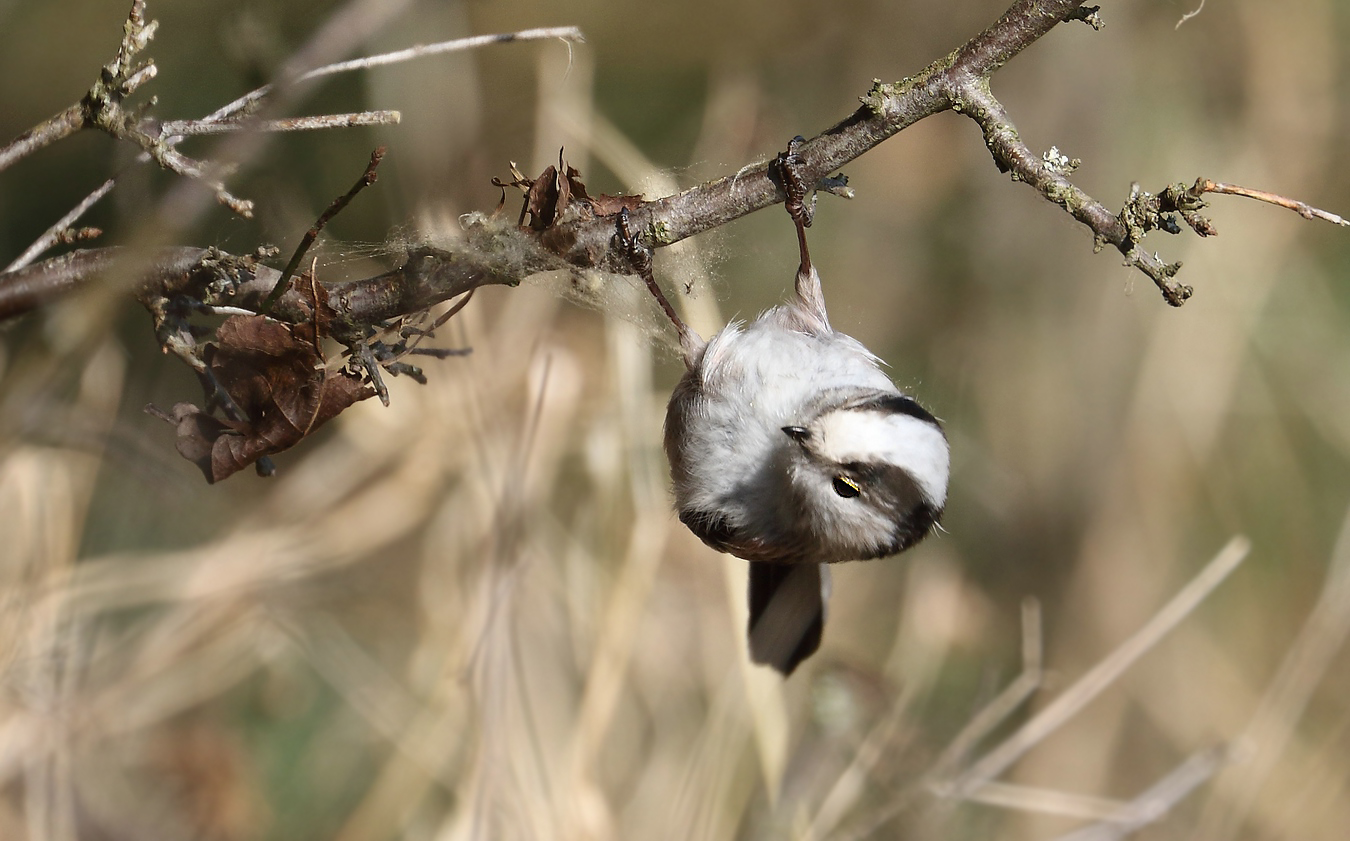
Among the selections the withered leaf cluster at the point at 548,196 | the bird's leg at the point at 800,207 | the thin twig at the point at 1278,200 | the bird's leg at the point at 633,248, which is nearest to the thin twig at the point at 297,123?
the withered leaf cluster at the point at 548,196

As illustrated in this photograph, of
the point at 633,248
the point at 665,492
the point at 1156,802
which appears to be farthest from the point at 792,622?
the point at 633,248

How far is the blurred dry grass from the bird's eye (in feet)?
1.29

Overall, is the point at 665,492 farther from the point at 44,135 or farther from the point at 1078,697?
the point at 44,135

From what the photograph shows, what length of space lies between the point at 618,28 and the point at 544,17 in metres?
0.30

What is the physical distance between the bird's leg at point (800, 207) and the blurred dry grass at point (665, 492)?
147 millimetres

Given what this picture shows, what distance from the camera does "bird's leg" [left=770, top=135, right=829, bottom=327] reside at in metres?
1.24

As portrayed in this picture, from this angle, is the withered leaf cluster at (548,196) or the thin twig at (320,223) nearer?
the thin twig at (320,223)

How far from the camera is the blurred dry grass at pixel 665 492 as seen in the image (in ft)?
7.15

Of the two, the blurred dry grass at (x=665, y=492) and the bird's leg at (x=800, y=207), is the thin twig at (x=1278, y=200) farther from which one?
the blurred dry grass at (x=665, y=492)

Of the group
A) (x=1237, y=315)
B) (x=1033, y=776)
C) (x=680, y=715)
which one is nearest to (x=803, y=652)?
(x=680, y=715)

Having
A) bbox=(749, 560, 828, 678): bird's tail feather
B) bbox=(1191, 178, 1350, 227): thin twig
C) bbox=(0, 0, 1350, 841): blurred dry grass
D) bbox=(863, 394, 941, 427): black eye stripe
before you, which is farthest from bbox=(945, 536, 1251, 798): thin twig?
bbox=(1191, 178, 1350, 227): thin twig

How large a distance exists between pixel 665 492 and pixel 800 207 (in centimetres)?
124

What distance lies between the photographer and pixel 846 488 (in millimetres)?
1549

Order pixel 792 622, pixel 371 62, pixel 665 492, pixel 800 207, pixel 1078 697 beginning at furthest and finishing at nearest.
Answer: pixel 665 492 < pixel 1078 697 < pixel 792 622 < pixel 800 207 < pixel 371 62
